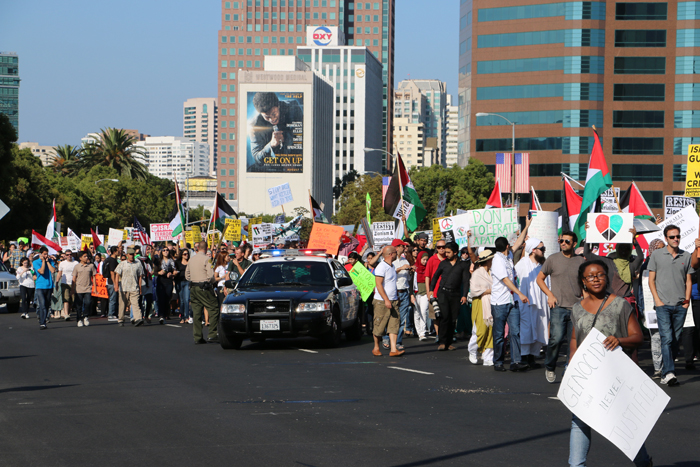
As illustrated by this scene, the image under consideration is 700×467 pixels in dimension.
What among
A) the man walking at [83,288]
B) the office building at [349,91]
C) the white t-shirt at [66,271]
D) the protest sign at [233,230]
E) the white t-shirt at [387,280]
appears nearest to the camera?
the white t-shirt at [387,280]

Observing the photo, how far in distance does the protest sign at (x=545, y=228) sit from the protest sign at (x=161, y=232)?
957 inches

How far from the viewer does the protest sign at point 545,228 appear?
15.3 meters

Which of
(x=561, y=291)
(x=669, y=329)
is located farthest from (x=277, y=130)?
(x=669, y=329)

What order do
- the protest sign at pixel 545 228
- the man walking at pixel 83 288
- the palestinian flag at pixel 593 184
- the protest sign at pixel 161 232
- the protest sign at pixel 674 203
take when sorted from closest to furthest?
the protest sign at pixel 545 228 → the palestinian flag at pixel 593 184 → the protest sign at pixel 674 203 → the man walking at pixel 83 288 → the protest sign at pixel 161 232

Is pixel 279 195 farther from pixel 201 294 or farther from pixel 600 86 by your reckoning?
pixel 600 86

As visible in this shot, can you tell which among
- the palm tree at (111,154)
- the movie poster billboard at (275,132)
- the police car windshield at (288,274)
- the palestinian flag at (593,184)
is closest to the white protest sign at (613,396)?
the police car windshield at (288,274)

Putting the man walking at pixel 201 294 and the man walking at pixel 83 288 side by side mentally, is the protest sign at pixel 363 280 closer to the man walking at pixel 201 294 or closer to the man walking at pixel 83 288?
the man walking at pixel 201 294

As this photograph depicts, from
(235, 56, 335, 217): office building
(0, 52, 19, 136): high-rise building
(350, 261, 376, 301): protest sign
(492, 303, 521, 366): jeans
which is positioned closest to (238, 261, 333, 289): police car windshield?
(350, 261, 376, 301): protest sign

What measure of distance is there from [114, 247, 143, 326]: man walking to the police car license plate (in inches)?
289

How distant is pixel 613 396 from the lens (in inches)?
213

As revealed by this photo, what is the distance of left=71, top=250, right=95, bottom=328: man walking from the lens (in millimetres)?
22017

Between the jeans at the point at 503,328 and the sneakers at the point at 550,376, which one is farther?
the jeans at the point at 503,328

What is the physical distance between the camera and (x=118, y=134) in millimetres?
91188

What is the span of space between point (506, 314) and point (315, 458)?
20.3 ft
